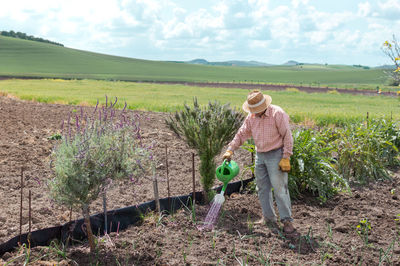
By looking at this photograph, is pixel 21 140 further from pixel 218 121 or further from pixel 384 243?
pixel 384 243

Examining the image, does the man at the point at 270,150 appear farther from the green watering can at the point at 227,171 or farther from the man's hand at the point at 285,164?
the green watering can at the point at 227,171

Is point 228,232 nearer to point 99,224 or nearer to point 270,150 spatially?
point 270,150

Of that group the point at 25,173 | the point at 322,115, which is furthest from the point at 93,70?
the point at 25,173

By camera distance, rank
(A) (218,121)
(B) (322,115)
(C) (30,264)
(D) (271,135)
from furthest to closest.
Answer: (B) (322,115) < (A) (218,121) < (D) (271,135) < (C) (30,264)

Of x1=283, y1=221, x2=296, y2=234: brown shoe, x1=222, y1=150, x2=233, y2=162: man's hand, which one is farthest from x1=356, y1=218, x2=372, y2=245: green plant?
x1=222, y1=150, x2=233, y2=162: man's hand

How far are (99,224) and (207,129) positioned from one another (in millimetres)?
1832

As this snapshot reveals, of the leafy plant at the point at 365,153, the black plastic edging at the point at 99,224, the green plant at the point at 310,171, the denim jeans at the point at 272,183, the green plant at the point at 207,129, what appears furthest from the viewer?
the leafy plant at the point at 365,153

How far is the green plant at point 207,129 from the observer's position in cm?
559

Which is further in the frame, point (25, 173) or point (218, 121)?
point (25, 173)

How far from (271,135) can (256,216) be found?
4.01ft

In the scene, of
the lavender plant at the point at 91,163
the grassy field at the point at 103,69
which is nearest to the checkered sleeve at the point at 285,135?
the lavender plant at the point at 91,163

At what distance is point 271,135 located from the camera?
16.6ft

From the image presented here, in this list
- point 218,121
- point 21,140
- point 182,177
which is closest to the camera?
point 218,121

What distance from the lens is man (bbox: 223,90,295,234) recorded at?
4.98 m
